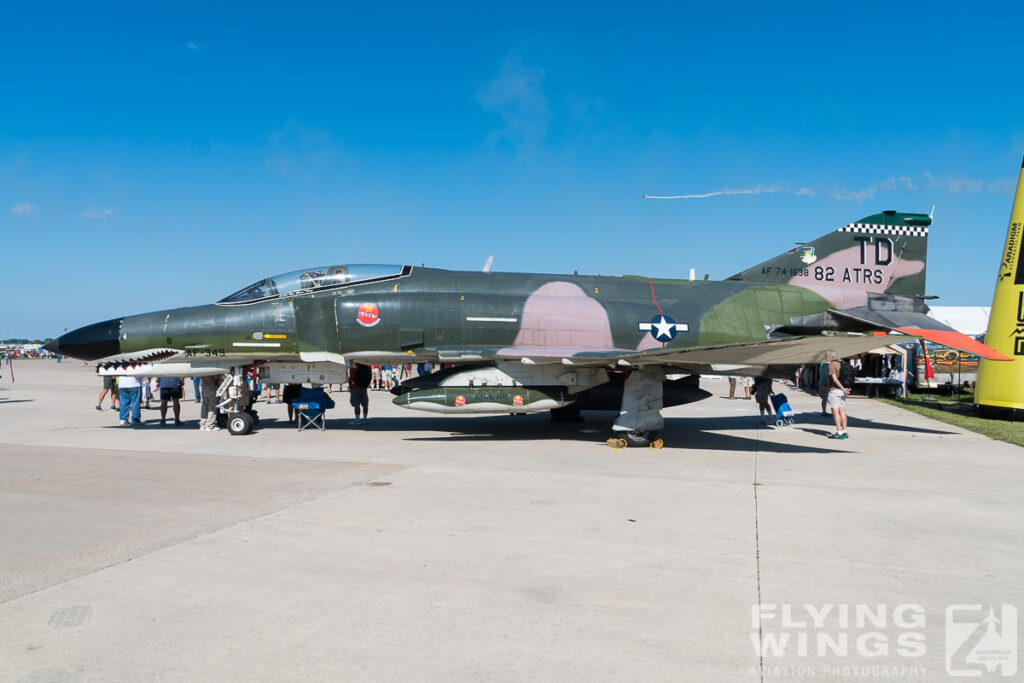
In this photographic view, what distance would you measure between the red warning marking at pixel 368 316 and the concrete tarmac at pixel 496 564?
2.67m

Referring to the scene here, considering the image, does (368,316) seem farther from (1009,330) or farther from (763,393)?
(1009,330)

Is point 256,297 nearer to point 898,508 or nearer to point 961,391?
point 898,508

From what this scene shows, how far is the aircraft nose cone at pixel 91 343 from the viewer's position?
11.5 m

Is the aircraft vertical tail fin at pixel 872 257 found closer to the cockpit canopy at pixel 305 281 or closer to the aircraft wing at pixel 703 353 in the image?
the aircraft wing at pixel 703 353

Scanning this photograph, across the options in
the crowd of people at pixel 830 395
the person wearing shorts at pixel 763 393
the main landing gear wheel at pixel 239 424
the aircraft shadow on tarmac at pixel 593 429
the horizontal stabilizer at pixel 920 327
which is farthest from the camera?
the person wearing shorts at pixel 763 393

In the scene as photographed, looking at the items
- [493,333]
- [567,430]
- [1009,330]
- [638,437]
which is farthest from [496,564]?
[1009,330]

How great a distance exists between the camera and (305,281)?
1195 cm

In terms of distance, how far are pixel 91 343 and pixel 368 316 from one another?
4861 mm

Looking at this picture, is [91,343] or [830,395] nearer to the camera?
[91,343]

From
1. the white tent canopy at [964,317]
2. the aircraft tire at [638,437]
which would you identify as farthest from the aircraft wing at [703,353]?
the white tent canopy at [964,317]

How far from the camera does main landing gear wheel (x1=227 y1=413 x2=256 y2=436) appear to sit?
12.1 m

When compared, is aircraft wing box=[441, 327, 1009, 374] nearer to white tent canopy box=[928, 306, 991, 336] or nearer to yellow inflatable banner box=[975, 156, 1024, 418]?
yellow inflatable banner box=[975, 156, 1024, 418]

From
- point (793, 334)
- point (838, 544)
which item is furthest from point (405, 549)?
point (793, 334)

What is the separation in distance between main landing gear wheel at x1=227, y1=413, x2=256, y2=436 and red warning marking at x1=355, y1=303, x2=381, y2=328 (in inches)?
115
